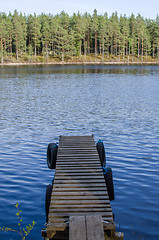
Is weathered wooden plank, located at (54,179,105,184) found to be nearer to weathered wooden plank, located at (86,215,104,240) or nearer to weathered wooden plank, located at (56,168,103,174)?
weathered wooden plank, located at (56,168,103,174)

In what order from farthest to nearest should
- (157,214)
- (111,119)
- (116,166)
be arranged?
(111,119) < (116,166) < (157,214)

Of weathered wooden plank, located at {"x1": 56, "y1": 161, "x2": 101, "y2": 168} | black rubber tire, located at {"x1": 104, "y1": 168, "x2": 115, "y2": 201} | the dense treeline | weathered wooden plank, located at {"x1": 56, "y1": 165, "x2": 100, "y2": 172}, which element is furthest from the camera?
the dense treeline

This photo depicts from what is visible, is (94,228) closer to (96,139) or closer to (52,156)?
(52,156)

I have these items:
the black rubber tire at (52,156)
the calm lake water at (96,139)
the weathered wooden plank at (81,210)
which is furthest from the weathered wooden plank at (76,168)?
the weathered wooden plank at (81,210)

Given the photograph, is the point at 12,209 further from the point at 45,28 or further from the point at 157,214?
the point at 45,28

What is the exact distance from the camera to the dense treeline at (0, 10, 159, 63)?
140 meters

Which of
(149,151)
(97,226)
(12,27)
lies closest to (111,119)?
(149,151)

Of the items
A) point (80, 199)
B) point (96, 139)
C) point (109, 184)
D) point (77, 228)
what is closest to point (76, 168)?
point (109, 184)

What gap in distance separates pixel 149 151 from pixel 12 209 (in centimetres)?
860

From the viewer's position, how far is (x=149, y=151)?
15656mm

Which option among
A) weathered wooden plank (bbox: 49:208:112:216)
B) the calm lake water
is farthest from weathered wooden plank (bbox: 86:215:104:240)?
the calm lake water

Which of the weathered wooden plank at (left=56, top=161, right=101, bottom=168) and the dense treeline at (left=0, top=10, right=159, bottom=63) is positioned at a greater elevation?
the dense treeline at (left=0, top=10, right=159, bottom=63)

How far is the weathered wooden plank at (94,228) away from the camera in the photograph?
243 inches

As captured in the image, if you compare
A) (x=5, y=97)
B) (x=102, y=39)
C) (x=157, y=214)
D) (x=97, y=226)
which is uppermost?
(x=102, y=39)
